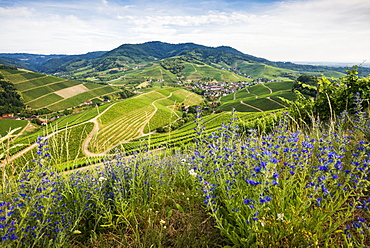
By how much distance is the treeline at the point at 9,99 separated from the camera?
122938 millimetres

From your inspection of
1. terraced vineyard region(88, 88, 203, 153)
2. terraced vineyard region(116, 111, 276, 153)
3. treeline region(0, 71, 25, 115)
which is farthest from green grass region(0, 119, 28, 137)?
terraced vineyard region(116, 111, 276, 153)

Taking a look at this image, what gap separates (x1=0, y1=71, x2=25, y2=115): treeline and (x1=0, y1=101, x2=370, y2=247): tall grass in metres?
159

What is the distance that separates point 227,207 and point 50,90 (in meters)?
193

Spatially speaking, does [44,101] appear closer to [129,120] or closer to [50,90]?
[50,90]

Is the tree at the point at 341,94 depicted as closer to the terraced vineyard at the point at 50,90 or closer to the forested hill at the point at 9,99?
the terraced vineyard at the point at 50,90

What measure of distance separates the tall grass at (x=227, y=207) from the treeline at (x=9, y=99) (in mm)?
158751

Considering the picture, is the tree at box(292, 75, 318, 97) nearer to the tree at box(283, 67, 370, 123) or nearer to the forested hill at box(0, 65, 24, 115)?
the tree at box(283, 67, 370, 123)

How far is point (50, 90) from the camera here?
157500mm

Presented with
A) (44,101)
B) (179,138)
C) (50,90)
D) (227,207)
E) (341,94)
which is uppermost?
(341,94)

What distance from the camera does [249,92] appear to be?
480 feet

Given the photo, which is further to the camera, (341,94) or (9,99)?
(9,99)

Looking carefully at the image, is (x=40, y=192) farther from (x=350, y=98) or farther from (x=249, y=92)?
(x=249, y=92)

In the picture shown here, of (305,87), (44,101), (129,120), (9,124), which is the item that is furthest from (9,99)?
(305,87)

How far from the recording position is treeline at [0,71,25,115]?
123m
